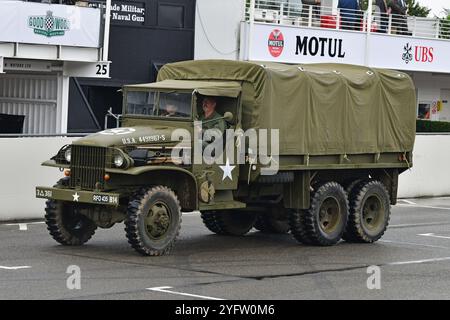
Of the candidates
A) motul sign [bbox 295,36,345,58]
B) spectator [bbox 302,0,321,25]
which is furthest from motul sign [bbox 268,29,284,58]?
spectator [bbox 302,0,321,25]

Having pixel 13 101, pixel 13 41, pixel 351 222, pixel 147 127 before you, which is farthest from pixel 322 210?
pixel 13 101

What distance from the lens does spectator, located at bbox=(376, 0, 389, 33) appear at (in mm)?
38125

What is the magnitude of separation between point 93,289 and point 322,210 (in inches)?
233

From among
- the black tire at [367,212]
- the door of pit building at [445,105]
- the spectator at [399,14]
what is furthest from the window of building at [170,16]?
the black tire at [367,212]

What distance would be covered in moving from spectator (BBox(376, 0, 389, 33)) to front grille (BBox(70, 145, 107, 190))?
23.5 m

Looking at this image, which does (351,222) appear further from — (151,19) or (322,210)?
(151,19)

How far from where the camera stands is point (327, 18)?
36.4 metres

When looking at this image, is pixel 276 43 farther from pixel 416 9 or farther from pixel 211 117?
pixel 416 9

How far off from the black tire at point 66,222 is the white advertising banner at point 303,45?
58.5ft

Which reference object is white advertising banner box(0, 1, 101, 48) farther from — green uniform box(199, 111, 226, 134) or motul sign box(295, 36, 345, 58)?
green uniform box(199, 111, 226, 134)

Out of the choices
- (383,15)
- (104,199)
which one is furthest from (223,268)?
(383,15)

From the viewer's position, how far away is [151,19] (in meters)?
32.9

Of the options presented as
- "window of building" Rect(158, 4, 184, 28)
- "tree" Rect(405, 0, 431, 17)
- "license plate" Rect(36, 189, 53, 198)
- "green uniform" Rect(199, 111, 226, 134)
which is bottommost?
"license plate" Rect(36, 189, 53, 198)

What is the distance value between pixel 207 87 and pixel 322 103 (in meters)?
2.24
